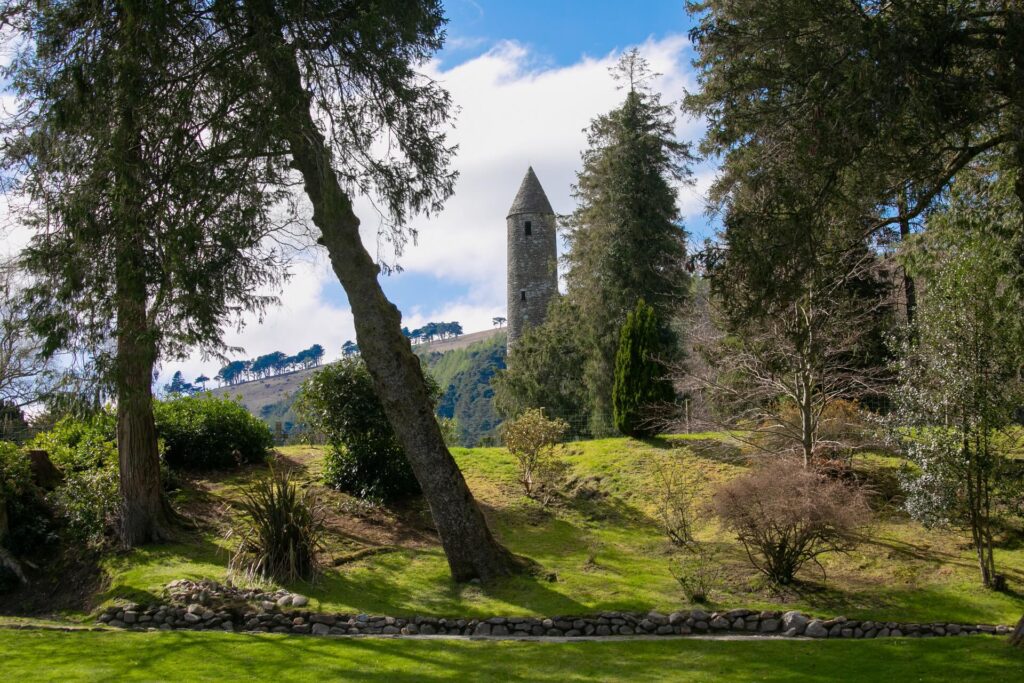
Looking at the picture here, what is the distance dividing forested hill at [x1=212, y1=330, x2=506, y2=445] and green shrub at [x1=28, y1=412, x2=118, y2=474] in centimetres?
7710

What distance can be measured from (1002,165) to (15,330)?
1258 cm

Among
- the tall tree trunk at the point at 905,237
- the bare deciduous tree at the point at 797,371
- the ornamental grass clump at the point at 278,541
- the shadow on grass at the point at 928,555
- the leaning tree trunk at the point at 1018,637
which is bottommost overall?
the leaning tree trunk at the point at 1018,637

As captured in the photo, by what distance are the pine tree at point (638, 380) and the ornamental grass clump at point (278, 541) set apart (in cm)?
900

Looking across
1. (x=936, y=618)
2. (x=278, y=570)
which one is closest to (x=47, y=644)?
(x=278, y=570)

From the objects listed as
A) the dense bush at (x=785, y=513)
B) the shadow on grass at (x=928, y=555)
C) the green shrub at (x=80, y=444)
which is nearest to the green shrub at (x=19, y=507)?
the green shrub at (x=80, y=444)

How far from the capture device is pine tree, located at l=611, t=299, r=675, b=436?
19.7 metres

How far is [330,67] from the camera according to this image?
37.5ft

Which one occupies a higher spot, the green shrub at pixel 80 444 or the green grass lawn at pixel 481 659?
the green shrub at pixel 80 444

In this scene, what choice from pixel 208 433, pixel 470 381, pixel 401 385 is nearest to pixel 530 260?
pixel 208 433

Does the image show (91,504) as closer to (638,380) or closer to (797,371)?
(638,380)

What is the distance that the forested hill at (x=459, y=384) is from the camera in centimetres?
11725

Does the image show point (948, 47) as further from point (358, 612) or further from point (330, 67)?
point (358, 612)

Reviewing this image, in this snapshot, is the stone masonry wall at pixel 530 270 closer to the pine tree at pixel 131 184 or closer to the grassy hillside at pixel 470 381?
the pine tree at pixel 131 184

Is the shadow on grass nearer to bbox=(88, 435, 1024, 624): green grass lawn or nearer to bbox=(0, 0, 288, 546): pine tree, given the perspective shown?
bbox=(88, 435, 1024, 624): green grass lawn
